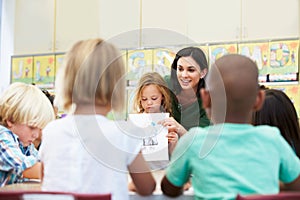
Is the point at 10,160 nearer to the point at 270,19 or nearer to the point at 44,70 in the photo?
the point at 270,19

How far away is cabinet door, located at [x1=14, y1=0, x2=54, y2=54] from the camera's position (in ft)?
15.3

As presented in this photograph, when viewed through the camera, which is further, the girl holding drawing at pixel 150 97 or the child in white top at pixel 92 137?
the girl holding drawing at pixel 150 97

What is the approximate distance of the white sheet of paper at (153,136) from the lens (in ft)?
4.61

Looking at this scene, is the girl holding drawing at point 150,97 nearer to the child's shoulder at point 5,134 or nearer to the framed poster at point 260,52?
the child's shoulder at point 5,134

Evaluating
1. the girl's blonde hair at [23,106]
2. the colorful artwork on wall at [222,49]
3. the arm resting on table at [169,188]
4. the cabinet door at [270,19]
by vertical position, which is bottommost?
the arm resting on table at [169,188]

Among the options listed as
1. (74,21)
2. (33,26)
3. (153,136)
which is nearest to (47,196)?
(153,136)

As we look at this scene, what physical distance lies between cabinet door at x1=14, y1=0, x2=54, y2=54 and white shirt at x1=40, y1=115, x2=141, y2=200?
372 centimetres

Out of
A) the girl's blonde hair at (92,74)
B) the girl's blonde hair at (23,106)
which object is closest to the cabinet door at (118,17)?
the girl's blonde hair at (23,106)

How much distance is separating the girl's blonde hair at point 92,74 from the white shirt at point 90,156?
0.05 metres

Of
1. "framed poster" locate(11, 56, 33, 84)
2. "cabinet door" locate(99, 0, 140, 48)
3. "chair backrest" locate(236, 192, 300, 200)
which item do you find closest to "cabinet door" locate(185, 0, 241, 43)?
"cabinet door" locate(99, 0, 140, 48)

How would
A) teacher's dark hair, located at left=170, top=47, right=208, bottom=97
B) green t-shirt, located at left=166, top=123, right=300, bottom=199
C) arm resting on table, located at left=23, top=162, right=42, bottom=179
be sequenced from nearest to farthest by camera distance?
1. green t-shirt, located at left=166, top=123, right=300, bottom=199
2. arm resting on table, located at left=23, top=162, right=42, bottom=179
3. teacher's dark hair, located at left=170, top=47, right=208, bottom=97

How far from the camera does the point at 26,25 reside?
4.77m

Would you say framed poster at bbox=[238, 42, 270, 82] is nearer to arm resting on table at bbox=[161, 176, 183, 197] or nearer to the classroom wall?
the classroom wall

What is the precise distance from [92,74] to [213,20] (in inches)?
123
